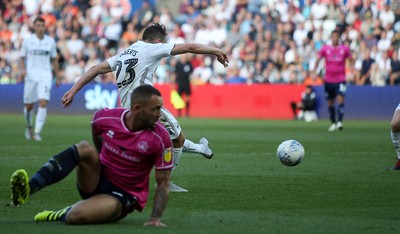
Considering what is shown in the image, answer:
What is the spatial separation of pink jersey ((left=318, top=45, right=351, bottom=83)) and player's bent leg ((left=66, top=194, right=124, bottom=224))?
17483mm

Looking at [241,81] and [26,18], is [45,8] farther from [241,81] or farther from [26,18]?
[241,81]

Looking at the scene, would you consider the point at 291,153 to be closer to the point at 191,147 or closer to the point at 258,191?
the point at 258,191

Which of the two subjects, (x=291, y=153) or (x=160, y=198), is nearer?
(x=160, y=198)

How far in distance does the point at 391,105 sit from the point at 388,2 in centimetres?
426

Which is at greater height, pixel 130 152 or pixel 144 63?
pixel 144 63

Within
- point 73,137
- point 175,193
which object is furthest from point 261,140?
point 175,193

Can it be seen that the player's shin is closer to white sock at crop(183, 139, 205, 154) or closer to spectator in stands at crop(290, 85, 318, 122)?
white sock at crop(183, 139, 205, 154)

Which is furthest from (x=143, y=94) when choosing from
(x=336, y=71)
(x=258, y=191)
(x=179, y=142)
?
(x=336, y=71)

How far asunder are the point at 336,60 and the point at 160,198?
1762cm

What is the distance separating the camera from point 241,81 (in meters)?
32.8

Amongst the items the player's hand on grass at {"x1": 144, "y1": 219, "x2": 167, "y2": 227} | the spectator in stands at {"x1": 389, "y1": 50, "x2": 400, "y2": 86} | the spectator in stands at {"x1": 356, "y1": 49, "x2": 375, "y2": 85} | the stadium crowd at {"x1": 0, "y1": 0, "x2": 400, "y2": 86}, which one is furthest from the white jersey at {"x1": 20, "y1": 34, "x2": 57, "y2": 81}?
the spectator in stands at {"x1": 389, "y1": 50, "x2": 400, "y2": 86}

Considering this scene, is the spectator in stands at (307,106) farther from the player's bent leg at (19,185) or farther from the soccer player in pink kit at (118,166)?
the player's bent leg at (19,185)

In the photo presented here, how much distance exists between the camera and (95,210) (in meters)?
7.89

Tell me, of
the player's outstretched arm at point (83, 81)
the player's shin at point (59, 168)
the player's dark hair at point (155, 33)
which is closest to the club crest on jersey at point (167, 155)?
the player's shin at point (59, 168)
